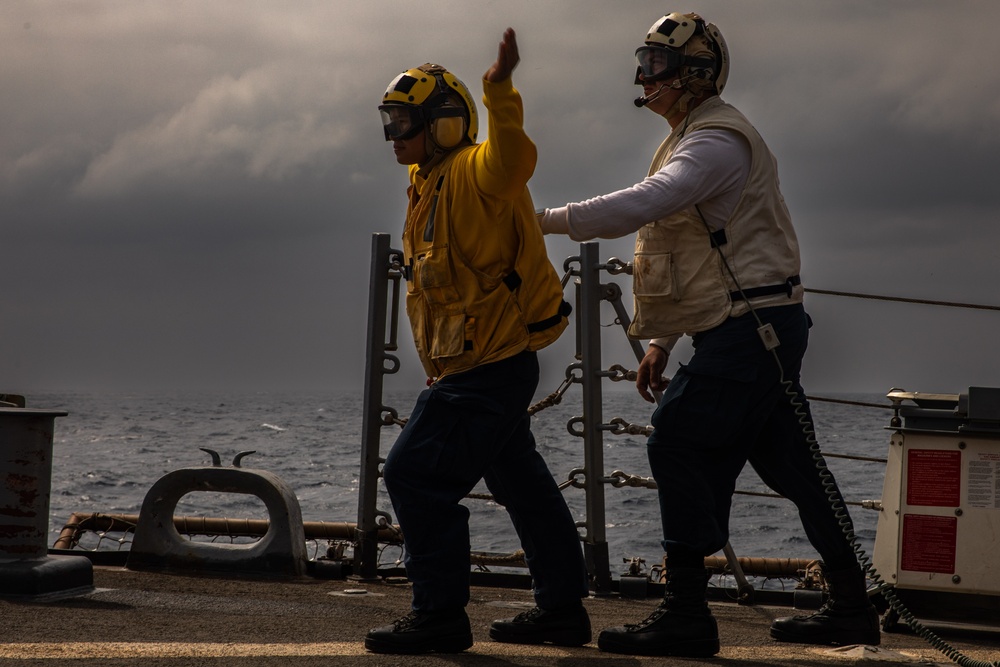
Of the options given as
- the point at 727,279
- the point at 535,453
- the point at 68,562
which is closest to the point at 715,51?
the point at 727,279

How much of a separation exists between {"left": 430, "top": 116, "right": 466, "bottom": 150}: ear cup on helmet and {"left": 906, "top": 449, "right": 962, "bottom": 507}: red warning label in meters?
2.08

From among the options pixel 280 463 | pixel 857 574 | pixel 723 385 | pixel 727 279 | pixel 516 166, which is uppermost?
Answer: pixel 516 166

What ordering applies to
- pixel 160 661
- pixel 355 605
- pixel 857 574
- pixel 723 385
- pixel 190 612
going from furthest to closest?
1. pixel 355 605
2. pixel 190 612
3. pixel 857 574
4. pixel 723 385
5. pixel 160 661

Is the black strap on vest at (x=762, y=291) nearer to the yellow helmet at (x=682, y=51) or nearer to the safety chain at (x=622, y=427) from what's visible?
the yellow helmet at (x=682, y=51)

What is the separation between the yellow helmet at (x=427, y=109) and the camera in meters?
3.91

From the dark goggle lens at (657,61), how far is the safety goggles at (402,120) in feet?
2.30

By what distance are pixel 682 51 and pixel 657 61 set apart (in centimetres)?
8

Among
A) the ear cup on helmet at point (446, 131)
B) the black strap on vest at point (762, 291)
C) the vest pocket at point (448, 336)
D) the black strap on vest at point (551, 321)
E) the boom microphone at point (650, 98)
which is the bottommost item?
the vest pocket at point (448, 336)

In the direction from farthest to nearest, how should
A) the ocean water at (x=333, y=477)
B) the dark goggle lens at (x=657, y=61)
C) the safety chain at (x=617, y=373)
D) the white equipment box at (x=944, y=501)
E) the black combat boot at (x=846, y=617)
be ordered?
the ocean water at (x=333, y=477) < the safety chain at (x=617, y=373) < the white equipment box at (x=944, y=501) < the black combat boot at (x=846, y=617) < the dark goggle lens at (x=657, y=61)

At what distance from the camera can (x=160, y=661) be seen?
11.1 feet

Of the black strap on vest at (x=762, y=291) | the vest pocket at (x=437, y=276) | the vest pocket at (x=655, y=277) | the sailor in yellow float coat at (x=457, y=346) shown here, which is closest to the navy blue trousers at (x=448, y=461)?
the sailor in yellow float coat at (x=457, y=346)

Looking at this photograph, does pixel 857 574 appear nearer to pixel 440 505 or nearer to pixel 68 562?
pixel 440 505

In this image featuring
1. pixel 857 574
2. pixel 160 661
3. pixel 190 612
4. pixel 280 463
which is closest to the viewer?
pixel 160 661

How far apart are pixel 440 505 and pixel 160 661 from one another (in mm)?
Result: 888
